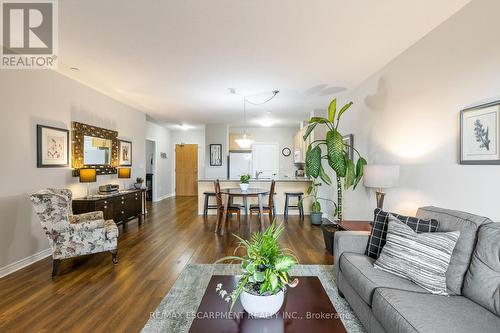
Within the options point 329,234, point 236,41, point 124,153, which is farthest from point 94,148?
point 329,234

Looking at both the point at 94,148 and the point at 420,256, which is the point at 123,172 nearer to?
the point at 94,148

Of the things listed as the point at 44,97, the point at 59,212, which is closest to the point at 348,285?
the point at 59,212

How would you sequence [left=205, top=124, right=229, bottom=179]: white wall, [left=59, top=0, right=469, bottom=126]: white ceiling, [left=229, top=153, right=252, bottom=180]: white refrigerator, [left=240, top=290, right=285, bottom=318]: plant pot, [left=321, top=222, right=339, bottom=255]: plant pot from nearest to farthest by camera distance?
1. [left=240, top=290, right=285, bottom=318]: plant pot
2. [left=59, top=0, right=469, bottom=126]: white ceiling
3. [left=321, top=222, right=339, bottom=255]: plant pot
4. [left=205, top=124, right=229, bottom=179]: white wall
5. [left=229, top=153, right=252, bottom=180]: white refrigerator

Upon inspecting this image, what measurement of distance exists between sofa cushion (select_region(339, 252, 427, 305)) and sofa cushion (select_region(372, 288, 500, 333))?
0.07 meters

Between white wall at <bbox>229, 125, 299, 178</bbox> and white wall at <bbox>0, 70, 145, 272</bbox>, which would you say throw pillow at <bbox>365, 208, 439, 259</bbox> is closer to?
white wall at <bbox>0, 70, 145, 272</bbox>

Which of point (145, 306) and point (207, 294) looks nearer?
point (207, 294)

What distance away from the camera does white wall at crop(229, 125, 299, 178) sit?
28.1ft

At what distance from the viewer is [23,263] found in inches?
120

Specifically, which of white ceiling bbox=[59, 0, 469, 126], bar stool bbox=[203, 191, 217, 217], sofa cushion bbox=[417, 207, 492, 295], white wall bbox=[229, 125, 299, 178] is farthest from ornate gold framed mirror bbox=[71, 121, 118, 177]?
sofa cushion bbox=[417, 207, 492, 295]

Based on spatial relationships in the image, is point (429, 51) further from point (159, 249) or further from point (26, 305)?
point (26, 305)

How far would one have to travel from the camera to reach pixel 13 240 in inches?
116

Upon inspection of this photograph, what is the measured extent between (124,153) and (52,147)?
1819mm

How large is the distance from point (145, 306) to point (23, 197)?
228 cm

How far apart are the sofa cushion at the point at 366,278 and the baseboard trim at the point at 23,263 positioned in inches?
145
